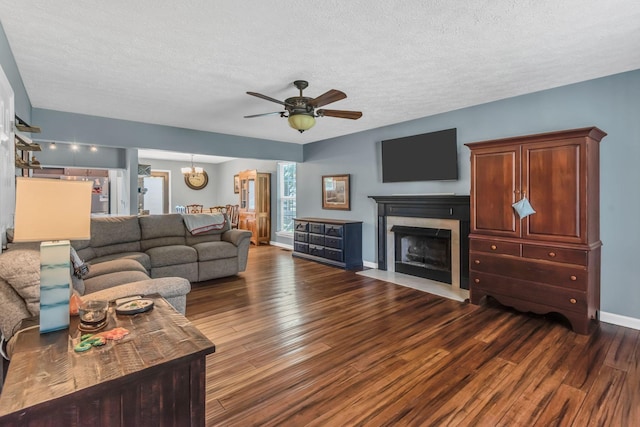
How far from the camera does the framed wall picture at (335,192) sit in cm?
589

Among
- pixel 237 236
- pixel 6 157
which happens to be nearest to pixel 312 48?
pixel 6 157

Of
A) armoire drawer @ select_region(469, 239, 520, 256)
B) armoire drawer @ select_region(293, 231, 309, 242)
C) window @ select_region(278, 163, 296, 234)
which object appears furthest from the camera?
→ window @ select_region(278, 163, 296, 234)

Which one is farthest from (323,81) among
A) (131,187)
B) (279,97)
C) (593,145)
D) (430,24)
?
(131,187)

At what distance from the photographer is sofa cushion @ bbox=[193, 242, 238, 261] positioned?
14.9ft

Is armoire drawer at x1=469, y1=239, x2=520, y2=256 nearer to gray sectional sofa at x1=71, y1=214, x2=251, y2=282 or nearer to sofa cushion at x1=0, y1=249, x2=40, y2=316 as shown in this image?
gray sectional sofa at x1=71, y1=214, x2=251, y2=282

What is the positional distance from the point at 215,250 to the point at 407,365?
3.25m

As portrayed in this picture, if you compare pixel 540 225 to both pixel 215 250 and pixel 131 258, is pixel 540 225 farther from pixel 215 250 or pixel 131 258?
pixel 131 258

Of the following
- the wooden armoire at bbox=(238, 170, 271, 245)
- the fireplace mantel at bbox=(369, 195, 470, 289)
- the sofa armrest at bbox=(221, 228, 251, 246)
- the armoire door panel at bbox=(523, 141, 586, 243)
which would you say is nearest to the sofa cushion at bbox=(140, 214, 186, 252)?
the sofa armrest at bbox=(221, 228, 251, 246)

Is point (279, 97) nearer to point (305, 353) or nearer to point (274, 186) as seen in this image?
point (305, 353)

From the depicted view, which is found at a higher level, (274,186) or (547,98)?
(547,98)

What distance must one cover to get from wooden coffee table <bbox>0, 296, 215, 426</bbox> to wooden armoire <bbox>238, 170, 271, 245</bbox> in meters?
6.51

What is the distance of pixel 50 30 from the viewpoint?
7.16ft

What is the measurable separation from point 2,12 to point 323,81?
7.57ft

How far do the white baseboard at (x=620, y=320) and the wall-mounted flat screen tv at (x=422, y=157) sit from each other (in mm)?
2123
